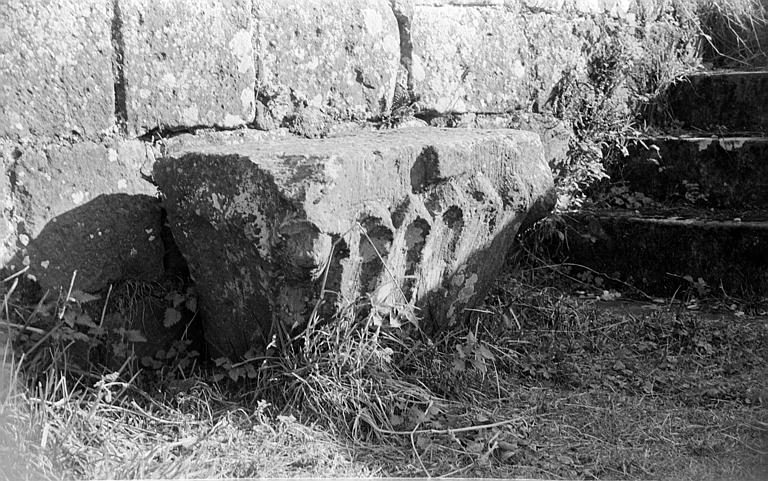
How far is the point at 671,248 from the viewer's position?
12.9ft

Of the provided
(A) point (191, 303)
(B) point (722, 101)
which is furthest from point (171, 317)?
Answer: (B) point (722, 101)

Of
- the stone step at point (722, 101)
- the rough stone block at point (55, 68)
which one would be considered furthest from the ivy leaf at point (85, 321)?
the stone step at point (722, 101)

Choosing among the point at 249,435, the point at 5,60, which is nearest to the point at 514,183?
the point at 249,435

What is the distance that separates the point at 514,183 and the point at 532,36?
126 centimetres

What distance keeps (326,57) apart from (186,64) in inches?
23.4

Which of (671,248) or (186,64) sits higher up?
(186,64)

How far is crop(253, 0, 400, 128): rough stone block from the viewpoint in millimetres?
3252

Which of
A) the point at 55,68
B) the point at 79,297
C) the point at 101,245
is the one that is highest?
the point at 55,68

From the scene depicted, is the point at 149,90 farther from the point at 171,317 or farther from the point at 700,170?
the point at 700,170

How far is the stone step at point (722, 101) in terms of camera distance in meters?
4.47

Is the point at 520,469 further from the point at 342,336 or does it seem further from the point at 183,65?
the point at 183,65

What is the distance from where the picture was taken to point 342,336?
112 inches

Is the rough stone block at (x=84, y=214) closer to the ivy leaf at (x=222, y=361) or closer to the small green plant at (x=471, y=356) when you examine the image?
the ivy leaf at (x=222, y=361)

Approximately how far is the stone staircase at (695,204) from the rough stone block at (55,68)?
2261 mm
